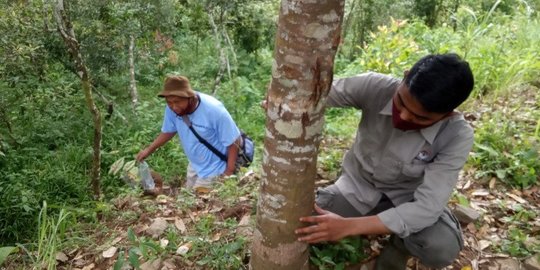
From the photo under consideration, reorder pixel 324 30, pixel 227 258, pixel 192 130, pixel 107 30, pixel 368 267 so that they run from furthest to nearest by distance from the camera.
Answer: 1. pixel 107 30
2. pixel 192 130
3. pixel 368 267
4. pixel 227 258
5. pixel 324 30

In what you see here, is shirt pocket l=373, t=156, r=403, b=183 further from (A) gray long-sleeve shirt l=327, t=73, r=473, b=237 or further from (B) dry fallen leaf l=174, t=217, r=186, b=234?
(B) dry fallen leaf l=174, t=217, r=186, b=234

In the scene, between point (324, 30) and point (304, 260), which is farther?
point (304, 260)

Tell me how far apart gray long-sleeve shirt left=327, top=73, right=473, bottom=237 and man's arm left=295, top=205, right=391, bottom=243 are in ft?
0.19

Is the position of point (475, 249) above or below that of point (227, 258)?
below

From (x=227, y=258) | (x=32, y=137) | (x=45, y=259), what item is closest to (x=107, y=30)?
(x=32, y=137)

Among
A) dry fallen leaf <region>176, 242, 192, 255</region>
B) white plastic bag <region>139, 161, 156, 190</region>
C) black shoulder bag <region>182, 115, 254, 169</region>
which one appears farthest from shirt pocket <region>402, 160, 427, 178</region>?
white plastic bag <region>139, 161, 156, 190</region>

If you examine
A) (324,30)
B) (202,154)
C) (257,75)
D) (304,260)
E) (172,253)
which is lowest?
(257,75)

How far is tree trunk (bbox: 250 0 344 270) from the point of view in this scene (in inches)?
64.4

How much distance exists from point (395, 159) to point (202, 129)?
2.35 metres

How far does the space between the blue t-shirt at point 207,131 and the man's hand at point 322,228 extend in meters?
2.40

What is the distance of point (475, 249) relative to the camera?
9.77 feet

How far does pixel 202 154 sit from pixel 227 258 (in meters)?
2.22

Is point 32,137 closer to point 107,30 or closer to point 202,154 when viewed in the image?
point 107,30

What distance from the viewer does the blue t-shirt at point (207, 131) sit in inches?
169
